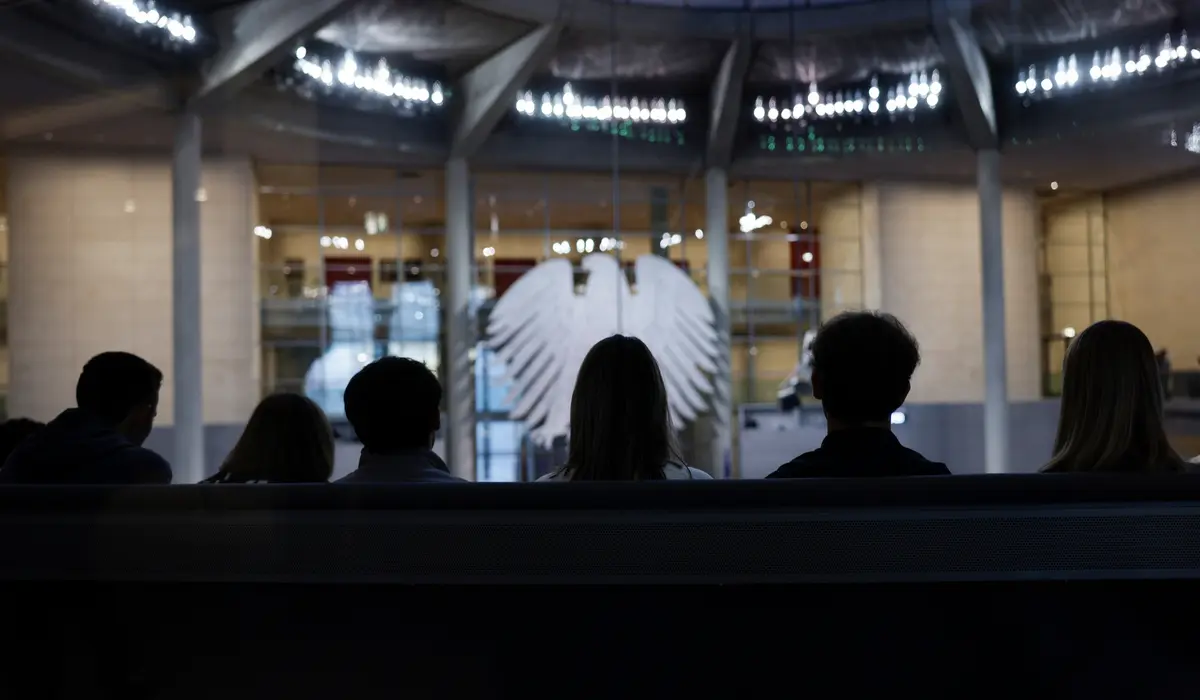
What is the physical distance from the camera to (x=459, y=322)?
52.5 ft

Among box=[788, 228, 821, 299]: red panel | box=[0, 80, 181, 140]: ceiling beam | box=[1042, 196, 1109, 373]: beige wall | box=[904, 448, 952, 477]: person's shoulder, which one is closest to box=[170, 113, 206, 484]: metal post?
box=[0, 80, 181, 140]: ceiling beam

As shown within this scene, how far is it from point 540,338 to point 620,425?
464 inches

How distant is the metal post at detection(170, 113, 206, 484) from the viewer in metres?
13.5

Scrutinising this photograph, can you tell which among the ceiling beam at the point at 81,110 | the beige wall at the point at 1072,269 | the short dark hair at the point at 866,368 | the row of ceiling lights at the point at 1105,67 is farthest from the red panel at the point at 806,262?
the short dark hair at the point at 866,368

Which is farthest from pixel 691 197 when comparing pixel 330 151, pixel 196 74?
pixel 196 74

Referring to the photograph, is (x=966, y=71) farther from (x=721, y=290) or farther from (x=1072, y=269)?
(x=721, y=290)

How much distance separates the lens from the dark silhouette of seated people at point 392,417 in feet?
8.20

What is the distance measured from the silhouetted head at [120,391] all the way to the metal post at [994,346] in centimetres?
1541

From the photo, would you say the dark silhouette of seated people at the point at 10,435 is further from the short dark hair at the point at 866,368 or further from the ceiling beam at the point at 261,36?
the ceiling beam at the point at 261,36

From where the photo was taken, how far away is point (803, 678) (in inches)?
77.0

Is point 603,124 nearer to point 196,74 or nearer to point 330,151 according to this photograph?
point 330,151

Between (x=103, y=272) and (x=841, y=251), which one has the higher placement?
(x=841, y=251)

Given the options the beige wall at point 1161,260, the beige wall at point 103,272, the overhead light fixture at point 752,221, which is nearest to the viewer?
the beige wall at point 103,272

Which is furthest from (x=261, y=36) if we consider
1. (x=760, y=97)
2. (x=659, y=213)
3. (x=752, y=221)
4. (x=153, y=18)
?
(x=752, y=221)
